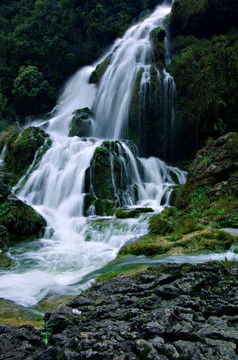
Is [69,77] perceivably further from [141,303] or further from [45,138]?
[141,303]

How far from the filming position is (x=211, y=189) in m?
9.60

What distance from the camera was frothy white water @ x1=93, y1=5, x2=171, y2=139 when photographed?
19062 mm

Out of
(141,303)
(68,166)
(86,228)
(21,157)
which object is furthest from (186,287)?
(21,157)

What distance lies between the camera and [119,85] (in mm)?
20391

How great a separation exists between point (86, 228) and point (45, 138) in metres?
10.0

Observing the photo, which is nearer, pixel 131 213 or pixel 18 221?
pixel 18 221

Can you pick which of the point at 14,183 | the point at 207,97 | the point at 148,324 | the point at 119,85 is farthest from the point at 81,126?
the point at 148,324

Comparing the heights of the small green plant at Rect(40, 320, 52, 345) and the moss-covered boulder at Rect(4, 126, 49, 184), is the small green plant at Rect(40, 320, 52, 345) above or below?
below

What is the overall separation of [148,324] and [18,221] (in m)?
8.51

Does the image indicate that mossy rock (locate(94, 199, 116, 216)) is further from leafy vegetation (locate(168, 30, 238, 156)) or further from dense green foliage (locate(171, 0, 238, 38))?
dense green foliage (locate(171, 0, 238, 38))

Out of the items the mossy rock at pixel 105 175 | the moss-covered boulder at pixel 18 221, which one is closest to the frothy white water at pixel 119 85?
the mossy rock at pixel 105 175

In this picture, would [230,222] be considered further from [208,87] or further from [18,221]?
[208,87]

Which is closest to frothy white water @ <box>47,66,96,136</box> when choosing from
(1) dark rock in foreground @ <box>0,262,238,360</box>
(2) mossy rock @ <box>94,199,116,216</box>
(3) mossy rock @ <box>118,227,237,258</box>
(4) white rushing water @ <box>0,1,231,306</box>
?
(4) white rushing water @ <box>0,1,231,306</box>

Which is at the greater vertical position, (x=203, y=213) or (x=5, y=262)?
(x=203, y=213)
